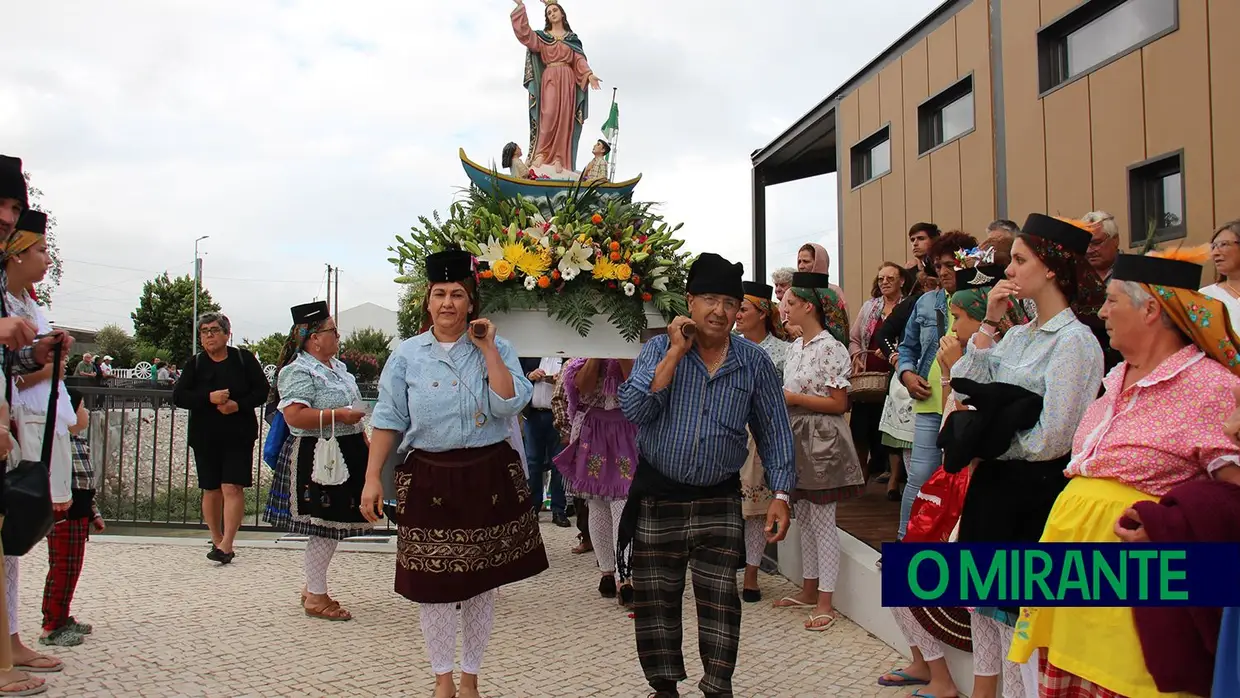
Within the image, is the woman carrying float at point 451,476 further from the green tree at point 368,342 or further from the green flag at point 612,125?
the green tree at point 368,342

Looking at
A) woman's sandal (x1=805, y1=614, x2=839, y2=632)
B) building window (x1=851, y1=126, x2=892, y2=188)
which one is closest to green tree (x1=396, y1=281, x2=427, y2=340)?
woman's sandal (x1=805, y1=614, x2=839, y2=632)

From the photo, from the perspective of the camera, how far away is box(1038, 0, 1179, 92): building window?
854 cm

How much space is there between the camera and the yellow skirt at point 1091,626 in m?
2.32

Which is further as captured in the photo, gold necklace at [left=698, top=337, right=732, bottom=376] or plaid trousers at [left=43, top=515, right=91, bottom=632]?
plaid trousers at [left=43, top=515, right=91, bottom=632]

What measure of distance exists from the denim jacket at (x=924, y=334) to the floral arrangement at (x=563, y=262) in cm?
151

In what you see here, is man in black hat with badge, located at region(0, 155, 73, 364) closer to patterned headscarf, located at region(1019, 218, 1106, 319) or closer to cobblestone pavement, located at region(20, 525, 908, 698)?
cobblestone pavement, located at region(20, 525, 908, 698)

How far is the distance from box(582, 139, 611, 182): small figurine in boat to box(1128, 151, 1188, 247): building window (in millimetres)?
5247

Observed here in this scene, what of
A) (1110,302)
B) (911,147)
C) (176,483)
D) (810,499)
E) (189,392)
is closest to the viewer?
(1110,302)

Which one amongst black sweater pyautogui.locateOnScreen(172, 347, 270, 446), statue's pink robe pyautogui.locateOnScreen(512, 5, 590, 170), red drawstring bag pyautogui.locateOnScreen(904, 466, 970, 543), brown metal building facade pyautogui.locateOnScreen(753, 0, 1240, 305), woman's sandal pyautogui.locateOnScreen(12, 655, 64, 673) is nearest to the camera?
red drawstring bag pyautogui.locateOnScreen(904, 466, 970, 543)

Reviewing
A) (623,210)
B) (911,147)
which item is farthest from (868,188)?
(623,210)

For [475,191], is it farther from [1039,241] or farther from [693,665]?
[1039,241]

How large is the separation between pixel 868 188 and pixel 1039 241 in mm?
12080

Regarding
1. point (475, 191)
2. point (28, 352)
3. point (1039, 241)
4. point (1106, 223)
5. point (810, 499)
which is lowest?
point (810, 499)

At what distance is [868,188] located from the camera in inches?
572
